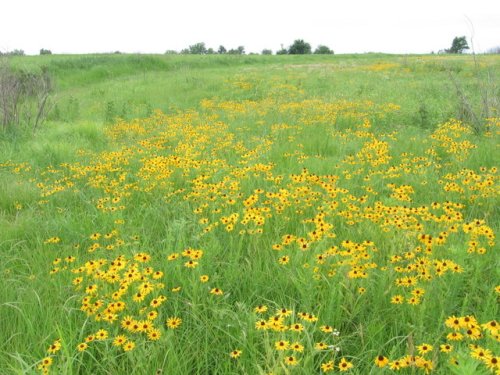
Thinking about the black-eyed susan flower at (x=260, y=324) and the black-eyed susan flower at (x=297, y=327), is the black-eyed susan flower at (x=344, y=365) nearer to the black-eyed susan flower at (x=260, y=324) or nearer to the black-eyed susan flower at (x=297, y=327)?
the black-eyed susan flower at (x=297, y=327)

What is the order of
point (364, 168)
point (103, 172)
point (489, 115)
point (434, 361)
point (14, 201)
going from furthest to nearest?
1. point (489, 115)
2. point (103, 172)
3. point (364, 168)
4. point (14, 201)
5. point (434, 361)

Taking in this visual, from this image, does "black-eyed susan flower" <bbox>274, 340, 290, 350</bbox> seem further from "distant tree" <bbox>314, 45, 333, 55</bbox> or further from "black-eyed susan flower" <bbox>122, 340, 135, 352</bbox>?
"distant tree" <bbox>314, 45, 333, 55</bbox>

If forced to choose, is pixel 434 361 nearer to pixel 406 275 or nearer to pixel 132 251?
pixel 406 275

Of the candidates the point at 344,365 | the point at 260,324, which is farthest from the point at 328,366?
the point at 260,324

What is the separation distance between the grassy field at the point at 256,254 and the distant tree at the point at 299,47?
184ft

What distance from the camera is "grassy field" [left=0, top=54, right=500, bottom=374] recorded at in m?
Answer: 2.18

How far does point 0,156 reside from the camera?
6.89 m

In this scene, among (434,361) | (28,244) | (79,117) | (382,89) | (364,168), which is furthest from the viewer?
(382,89)

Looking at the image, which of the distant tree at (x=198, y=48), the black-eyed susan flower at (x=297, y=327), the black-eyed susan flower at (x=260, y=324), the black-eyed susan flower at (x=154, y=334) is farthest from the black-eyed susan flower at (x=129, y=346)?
the distant tree at (x=198, y=48)

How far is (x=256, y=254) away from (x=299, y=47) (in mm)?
61697

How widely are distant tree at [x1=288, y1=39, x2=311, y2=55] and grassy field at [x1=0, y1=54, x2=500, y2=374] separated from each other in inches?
2202

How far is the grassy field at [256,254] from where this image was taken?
218 centimetres

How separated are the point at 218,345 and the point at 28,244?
7.99ft

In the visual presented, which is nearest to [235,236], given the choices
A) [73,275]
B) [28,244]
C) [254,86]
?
[73,275]
